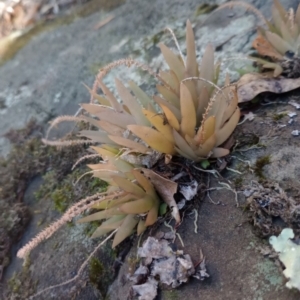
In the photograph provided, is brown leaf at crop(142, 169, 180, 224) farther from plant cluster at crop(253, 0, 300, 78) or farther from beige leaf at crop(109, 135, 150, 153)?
plant cluster at crop(253, 0, 300, 78)

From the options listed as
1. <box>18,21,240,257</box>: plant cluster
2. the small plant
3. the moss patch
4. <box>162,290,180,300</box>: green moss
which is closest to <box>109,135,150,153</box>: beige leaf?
<box>18,21,240,257</box>: plant cluster

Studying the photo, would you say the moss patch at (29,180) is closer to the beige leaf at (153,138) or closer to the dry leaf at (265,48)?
the beige leaf at (153,138)

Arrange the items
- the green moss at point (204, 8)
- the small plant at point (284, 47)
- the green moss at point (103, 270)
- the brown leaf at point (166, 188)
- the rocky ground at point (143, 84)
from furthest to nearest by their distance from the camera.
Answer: the green moss at point (204, 8) < the small plant at point (284, 47) < the green moss at point (103, 270) < the brown leaf at point (166, 188) < the rocky ground at point (143, 84)

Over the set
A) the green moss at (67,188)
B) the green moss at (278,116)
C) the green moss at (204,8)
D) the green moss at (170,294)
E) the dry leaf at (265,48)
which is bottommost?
the green moss at (170,294)

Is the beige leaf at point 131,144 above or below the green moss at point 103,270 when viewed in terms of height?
above

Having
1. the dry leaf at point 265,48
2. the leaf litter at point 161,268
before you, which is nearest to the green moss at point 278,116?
the dry leaf at point 265,48

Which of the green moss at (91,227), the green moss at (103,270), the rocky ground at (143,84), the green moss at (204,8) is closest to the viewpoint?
the rocky ground at (143,84)

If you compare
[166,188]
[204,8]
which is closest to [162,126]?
[166,188]
